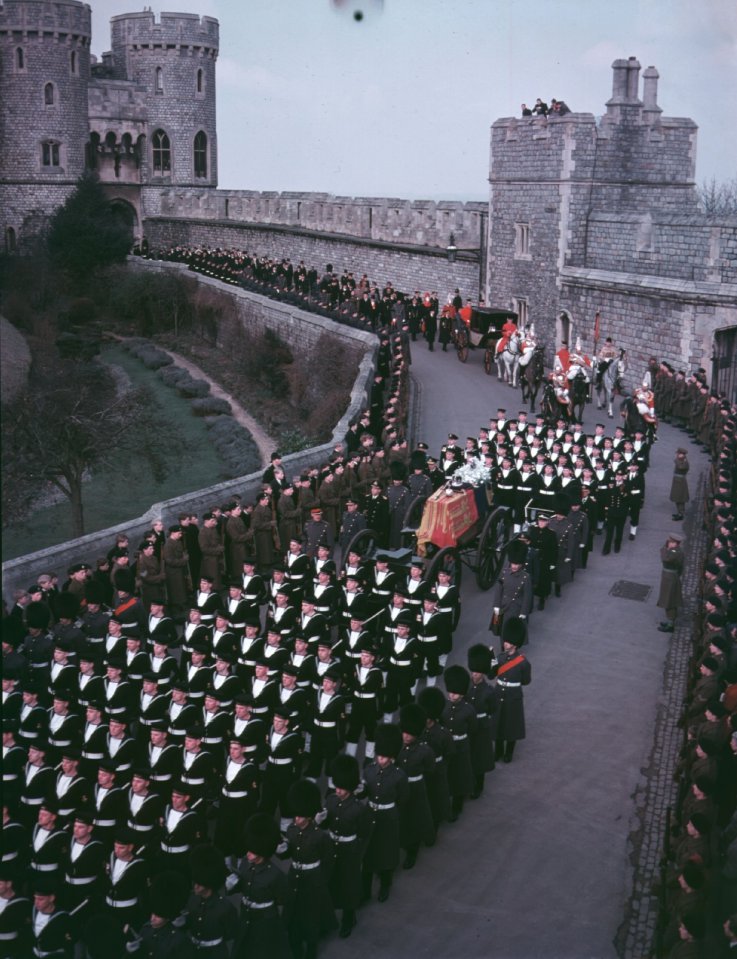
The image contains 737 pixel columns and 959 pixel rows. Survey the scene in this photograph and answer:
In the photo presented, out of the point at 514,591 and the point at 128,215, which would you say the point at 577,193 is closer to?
the point at 514,591

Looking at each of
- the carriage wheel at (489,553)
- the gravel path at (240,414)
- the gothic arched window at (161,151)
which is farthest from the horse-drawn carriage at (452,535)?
the gothic arched window at (161,151)

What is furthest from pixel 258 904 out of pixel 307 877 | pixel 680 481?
pixel 680 481

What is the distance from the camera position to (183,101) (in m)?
54.6

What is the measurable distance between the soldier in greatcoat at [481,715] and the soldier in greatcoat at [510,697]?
18cm

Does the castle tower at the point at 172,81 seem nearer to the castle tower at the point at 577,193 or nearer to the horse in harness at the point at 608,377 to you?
the castle tower at the point at 577,193

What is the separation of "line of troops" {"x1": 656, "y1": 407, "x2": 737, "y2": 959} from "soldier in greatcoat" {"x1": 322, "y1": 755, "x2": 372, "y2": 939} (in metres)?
2.15

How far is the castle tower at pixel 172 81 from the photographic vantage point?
177 feet

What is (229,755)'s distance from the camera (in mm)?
9117

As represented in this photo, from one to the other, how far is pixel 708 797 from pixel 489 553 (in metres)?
6.22

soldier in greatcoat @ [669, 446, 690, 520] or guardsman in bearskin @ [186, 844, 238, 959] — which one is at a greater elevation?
soldier in greatcoat @ [669, 446, 690, 520]

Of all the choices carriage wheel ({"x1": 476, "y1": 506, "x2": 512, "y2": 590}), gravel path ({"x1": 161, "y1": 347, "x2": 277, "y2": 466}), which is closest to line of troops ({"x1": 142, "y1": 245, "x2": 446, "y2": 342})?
gravel path ({"x1": 161, "y1": 347, "x2": 277, "y2": 466})

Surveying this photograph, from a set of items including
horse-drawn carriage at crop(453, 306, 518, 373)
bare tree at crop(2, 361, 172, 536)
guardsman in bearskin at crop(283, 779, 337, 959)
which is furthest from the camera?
horse-drawn carriage at crop(453, 306, 518, 373)

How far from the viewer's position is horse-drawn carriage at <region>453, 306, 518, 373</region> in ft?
92.8

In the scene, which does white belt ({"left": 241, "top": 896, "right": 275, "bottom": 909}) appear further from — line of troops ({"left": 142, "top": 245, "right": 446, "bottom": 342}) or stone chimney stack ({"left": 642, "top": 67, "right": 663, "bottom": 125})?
stone chimney stack ({"left": 642, "top": 67, "right": 663, "bottom": 125})
